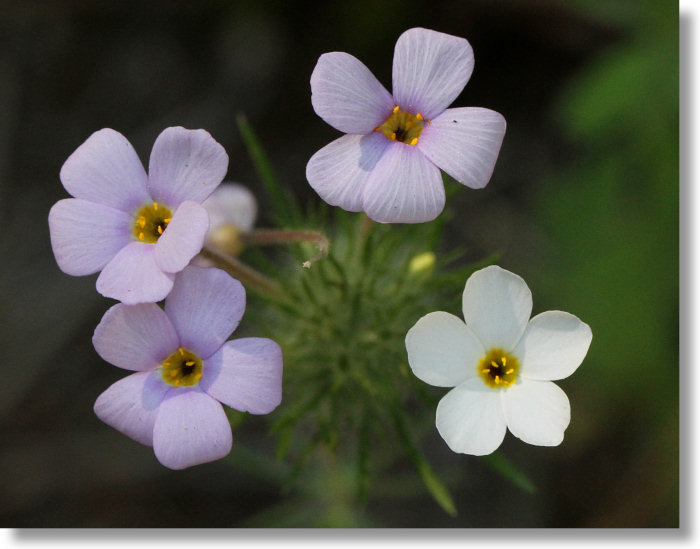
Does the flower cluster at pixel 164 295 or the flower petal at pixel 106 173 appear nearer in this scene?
the flower cluster at pixel 164 295

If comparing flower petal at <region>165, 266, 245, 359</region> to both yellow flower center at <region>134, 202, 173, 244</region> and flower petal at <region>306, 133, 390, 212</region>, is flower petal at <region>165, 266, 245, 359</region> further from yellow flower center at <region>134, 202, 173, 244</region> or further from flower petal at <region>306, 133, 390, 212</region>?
flower petal at <region>306, 133, 390, 212</region>

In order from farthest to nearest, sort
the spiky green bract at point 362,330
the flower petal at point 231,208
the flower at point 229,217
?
the flower petal at point 231,208 < the flower at point 229,217 < the spiky green bract at point 362,330

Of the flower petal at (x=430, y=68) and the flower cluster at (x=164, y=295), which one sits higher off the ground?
the flower petal at (x=430, y=68)

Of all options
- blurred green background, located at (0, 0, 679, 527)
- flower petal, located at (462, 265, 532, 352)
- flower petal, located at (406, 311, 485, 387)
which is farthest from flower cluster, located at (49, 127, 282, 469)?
blurred green background, located at (0, 0, 679, 527)

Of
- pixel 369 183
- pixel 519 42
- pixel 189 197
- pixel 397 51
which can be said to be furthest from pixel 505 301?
pixel 519 42

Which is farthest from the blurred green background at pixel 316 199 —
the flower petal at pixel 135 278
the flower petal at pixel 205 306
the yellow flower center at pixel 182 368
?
the flower petal at pixel 135 278

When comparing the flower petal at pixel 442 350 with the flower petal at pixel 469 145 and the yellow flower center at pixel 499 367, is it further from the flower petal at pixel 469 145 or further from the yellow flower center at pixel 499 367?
the flower petal at pixel 469 145

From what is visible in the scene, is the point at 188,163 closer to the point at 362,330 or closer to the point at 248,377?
the point at 248,377
